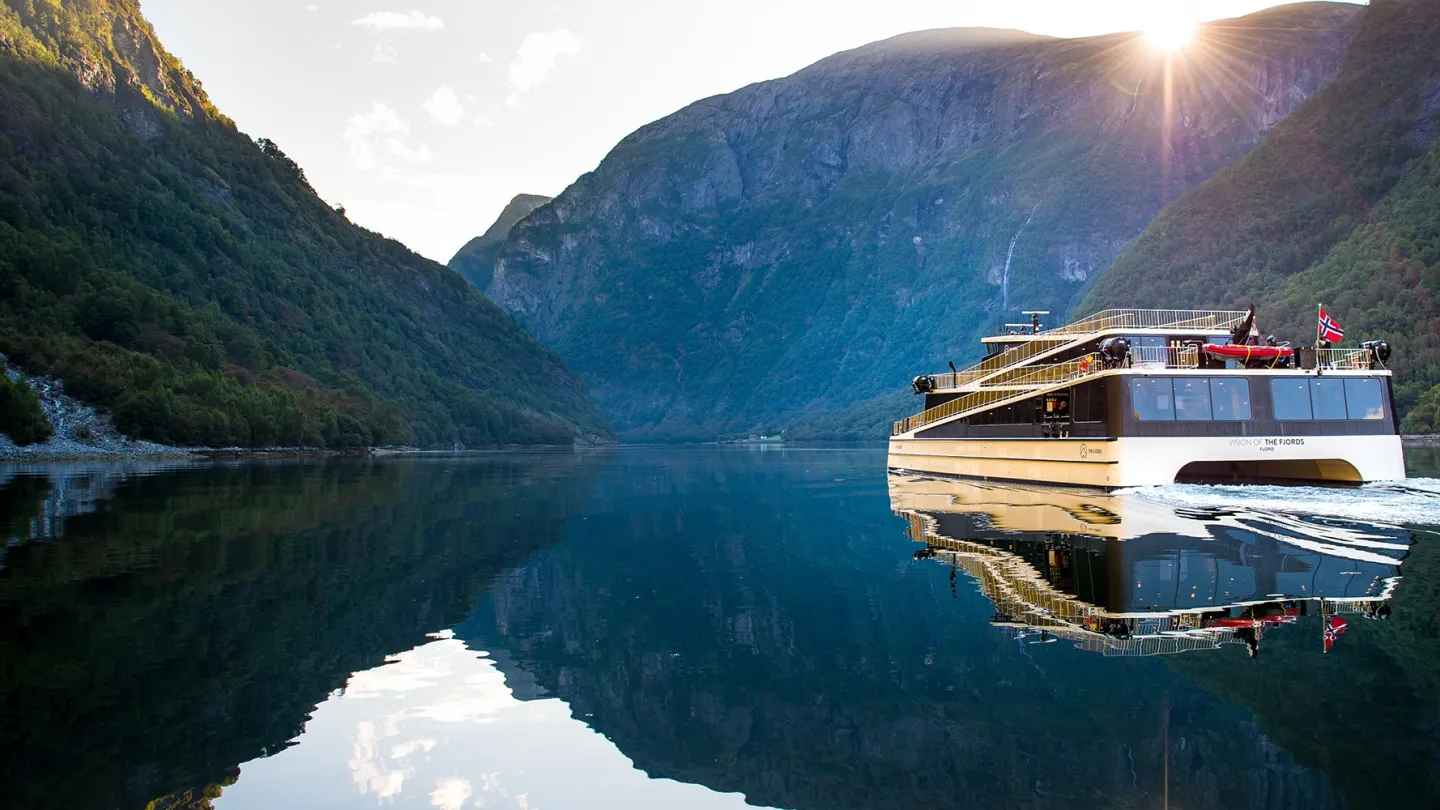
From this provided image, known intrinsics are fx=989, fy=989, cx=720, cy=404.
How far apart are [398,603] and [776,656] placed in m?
6.90

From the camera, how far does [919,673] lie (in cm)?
1109

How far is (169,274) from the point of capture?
136 metres

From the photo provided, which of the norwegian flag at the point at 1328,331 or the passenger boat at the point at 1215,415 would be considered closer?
the passenger boat at the point at 1215,415

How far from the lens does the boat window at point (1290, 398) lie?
35875mm

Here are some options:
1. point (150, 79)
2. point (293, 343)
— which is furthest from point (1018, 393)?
point (150, 79)

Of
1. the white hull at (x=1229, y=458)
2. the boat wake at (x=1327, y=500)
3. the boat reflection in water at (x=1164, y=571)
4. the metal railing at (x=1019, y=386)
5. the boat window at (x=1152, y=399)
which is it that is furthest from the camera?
the metal railing at (x=1019, y=386)

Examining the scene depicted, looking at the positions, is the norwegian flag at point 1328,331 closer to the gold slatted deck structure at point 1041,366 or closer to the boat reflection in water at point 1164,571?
the gold slatted deck structure at point 1041,366

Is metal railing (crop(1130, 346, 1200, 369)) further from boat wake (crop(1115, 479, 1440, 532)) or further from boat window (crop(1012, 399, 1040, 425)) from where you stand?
boat wake (crop(1115, 479, 1440, 532))

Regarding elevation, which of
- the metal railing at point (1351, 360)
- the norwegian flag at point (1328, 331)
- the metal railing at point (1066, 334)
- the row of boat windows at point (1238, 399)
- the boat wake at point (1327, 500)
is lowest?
the boat wake at point (1327, 500)

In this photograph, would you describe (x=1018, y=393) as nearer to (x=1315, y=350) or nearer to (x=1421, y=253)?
(x=1315, y=350)

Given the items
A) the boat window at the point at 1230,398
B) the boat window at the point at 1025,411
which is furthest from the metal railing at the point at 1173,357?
the boat window at the point at 1025,411

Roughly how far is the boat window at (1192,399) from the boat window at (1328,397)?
3941mm

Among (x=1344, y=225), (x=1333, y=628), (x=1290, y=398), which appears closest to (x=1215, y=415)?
(x=1290, y=398)

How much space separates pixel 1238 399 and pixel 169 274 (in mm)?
139224
